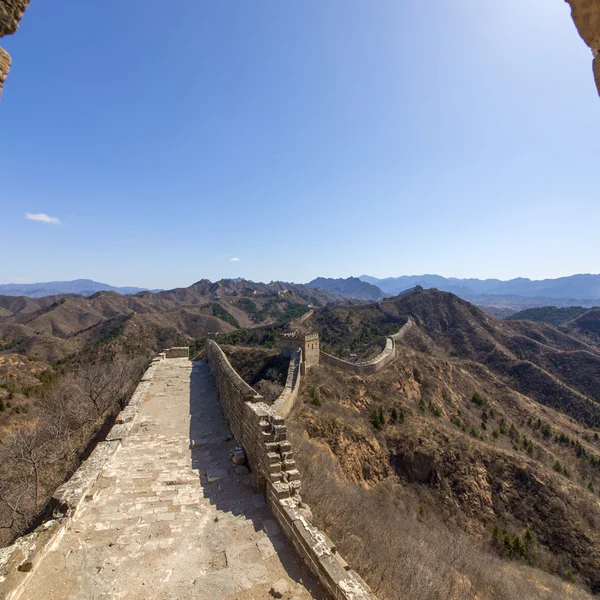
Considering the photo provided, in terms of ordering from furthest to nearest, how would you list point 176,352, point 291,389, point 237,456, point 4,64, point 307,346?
point 307,346
point 291,389
point 176,352
point 237,456
point 4,64

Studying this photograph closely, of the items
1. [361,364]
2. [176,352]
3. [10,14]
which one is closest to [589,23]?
[10,14]

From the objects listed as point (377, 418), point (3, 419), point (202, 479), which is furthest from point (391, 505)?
point (3, 419)

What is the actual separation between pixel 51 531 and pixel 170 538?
166 centimetres

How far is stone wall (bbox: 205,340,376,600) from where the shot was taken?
4028mm

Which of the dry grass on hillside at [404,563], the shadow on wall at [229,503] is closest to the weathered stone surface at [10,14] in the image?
the shadow on wall at [229,503]

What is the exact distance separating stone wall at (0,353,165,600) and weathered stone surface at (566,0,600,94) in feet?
24.7

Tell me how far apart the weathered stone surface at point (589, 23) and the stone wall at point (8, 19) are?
4.66 meters

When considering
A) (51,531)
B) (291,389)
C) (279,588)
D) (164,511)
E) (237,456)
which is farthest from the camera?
(291,389)

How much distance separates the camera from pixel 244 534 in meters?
5.38

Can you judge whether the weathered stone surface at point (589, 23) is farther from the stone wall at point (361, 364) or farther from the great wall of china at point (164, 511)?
the stone wall at point (361, 364)

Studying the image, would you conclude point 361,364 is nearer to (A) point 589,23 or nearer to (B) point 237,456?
(B) point 237,456

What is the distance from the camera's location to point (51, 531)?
4840 millimetres

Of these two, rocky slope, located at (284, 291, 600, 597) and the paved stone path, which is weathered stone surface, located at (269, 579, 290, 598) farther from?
rocky slope, located at (284, 291, 600, 597)

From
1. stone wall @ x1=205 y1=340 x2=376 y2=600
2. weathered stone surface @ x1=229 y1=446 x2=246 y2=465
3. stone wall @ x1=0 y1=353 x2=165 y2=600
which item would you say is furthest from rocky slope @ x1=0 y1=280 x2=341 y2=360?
weathered stone surface @ x1=229 y1=446 x2=246 y2=465
